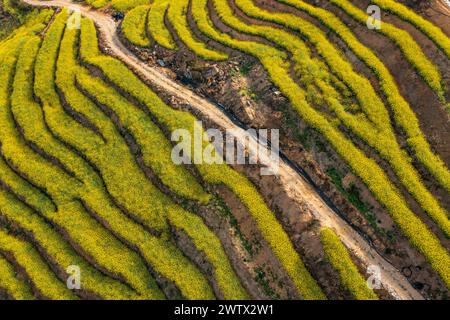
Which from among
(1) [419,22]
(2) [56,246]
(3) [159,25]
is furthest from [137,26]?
(1) [419,22]

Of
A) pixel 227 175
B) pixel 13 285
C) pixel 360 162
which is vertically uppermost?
pixel 360 162

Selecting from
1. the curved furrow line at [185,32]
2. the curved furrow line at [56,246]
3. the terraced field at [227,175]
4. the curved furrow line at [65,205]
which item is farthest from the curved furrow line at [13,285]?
the curved furrow line at [185,32]

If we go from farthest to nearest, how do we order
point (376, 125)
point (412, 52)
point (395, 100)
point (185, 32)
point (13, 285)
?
1. point (185, 32)
2. point (412, 52)
3. point (395, 100)
4. point (376, 125)
5. point (13, 285)

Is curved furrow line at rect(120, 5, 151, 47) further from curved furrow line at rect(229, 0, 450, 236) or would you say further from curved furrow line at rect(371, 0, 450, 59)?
curved furrow line at rect(371, 0, 450, 59)

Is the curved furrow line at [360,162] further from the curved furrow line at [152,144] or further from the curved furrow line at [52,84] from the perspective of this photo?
the curved furrow line at [52,84]


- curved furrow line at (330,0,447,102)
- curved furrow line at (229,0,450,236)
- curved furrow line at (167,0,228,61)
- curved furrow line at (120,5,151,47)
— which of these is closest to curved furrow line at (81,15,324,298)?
curved furrow line at (120,5,151,47)

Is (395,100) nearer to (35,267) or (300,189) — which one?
(300,189)
